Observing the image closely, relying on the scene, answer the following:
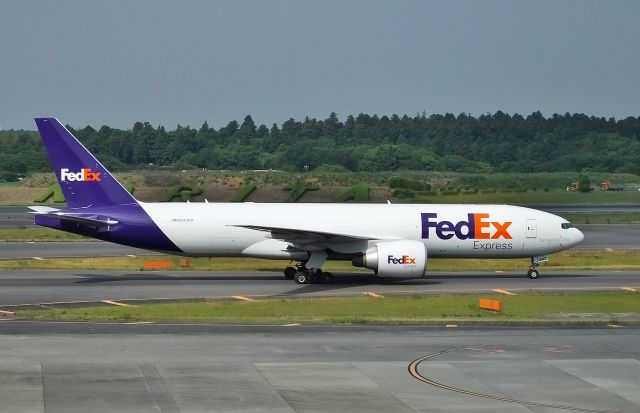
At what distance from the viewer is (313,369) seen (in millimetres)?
26094

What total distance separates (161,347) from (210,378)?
445 cm

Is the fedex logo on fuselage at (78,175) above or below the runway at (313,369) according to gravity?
above

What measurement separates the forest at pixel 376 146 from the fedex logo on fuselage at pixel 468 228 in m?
53.9

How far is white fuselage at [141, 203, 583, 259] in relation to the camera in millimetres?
46156

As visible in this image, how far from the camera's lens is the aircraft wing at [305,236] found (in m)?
44.3

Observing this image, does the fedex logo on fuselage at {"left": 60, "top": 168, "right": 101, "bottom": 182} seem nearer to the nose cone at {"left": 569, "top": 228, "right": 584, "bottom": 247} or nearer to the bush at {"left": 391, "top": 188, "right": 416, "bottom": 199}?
the nose cone at {"left": 569, "top": 228, "right": 584, "bottom": 247}

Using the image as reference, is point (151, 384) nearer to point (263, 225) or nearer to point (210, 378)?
point (210, 378)

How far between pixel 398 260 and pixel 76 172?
1547cm

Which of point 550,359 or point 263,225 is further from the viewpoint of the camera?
point 263,225

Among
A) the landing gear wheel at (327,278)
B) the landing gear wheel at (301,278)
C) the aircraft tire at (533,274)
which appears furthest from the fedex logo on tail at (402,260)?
the aircraft tire at (533,274)

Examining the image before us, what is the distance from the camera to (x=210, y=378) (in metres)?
24.8

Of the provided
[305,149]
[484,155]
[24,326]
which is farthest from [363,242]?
[484,155]

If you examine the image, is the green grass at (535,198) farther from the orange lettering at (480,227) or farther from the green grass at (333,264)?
the orange lettering at (480,227)

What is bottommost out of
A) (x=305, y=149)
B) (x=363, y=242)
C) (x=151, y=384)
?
(x=151, y=384)
